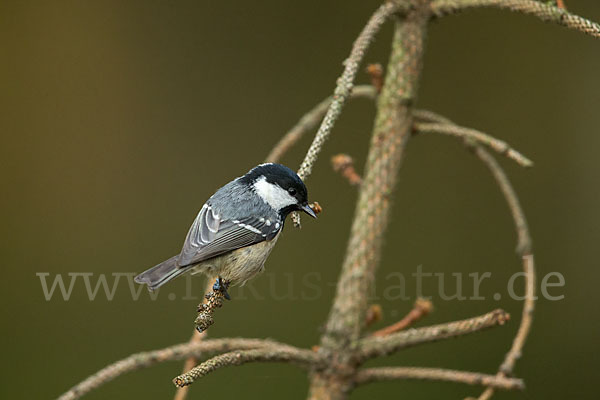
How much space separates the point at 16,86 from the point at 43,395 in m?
1.13

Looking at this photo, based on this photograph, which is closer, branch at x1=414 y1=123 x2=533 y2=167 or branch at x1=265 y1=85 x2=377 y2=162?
branch at x1=414 y1=123 x2=533 y2=167

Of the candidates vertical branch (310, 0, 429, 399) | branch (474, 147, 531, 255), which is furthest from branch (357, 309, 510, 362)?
branch (474, 147, 531, 255)

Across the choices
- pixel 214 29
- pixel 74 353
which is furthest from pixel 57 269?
pixel 214 29

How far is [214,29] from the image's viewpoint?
106 inches

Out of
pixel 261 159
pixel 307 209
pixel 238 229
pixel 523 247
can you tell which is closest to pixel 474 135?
pixel 523 247

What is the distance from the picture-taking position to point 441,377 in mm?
1208

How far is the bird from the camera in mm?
1483

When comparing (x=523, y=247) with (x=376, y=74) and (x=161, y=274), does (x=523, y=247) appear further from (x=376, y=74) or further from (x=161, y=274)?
(x=161, y=274)

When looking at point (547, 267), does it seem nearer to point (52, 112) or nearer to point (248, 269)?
point (248, 269)

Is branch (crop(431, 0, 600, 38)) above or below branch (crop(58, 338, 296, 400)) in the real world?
above

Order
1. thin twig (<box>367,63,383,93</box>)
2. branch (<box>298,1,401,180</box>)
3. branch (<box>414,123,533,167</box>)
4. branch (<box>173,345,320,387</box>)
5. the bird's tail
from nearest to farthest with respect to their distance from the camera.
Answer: branch (<box>173,345,320,387</box>) → branch (<box>298,1,401,180</box>) → branch (<box>414,123,533,167</box>) → thin twig (<box>367,63,383,93</box>) → the bird's tail

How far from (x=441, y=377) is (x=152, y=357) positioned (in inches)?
19.9

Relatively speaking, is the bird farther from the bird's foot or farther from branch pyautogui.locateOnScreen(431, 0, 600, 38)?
branch pyautogui.locateOnScreen(431, 0, 600, 38)

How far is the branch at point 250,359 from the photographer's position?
938mm
